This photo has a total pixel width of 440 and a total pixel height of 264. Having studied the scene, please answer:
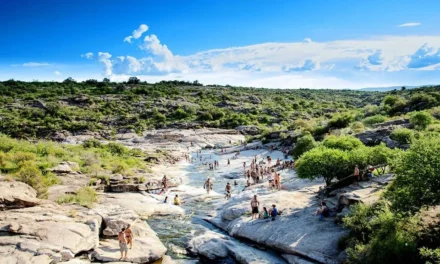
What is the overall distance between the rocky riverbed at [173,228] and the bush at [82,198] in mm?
777

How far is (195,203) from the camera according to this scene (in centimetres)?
2933

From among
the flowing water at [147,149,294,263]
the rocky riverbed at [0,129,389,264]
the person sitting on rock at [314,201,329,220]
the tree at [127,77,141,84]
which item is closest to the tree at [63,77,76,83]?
Answer: the tree at [127,77,141,84]

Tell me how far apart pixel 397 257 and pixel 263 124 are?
73745mm

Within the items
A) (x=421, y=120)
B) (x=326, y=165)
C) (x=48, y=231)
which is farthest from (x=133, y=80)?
(x=48, y=231)

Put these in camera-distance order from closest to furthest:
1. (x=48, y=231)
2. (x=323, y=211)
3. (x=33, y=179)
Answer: (x=48, y=231) → (x=323, y=211) → (x=33, y=179)

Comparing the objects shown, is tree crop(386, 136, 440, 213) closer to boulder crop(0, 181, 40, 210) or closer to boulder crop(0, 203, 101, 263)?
boulder crop(0, 203, 101, 263)

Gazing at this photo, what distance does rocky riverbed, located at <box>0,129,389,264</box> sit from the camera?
16594 millimetres

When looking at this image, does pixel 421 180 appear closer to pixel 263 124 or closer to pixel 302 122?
pixel 302 122

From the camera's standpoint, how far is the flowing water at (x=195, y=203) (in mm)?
20938

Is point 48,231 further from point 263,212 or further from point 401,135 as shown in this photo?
point 401,135

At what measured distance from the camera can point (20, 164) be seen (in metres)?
27.7

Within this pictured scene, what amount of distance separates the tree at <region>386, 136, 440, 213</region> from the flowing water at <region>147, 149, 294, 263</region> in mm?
8744

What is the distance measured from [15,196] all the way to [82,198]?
4992 mm

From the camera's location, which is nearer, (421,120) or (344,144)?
(344,144)
